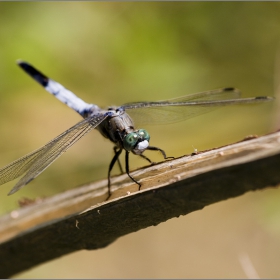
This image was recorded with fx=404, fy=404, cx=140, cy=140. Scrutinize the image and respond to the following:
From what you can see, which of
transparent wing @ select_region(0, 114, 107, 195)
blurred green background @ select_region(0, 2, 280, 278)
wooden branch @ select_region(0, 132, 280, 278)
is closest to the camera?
wooden branch @ select_region(0, 132, 280, 278)

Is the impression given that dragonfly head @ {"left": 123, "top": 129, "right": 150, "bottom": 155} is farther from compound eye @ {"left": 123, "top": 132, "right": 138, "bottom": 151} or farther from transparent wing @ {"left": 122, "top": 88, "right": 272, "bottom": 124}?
transparent wing @ {"left": 122, "top": 88, "right": 272, "bottom": 124}

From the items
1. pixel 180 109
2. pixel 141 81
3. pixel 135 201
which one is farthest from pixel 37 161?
pixel 141 81

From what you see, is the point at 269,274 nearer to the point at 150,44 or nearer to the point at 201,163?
the point at 201,163

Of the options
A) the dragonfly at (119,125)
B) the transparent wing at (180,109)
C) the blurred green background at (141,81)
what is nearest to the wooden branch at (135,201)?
the dragonfly at (119,125)

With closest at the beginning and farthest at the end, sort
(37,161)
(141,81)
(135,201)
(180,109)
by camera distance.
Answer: (135,201), (37,161), (180,109), (141,81)

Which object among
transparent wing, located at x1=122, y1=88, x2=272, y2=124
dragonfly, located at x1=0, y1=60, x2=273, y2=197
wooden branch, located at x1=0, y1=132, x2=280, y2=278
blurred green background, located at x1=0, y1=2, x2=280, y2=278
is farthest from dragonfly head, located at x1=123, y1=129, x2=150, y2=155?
blurred green background, located at x1=0, y1=2, x2=280, y2=278

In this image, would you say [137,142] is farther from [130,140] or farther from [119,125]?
[119,125]

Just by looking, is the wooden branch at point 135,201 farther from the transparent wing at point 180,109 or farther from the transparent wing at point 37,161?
the transparent wing at point 180,109
